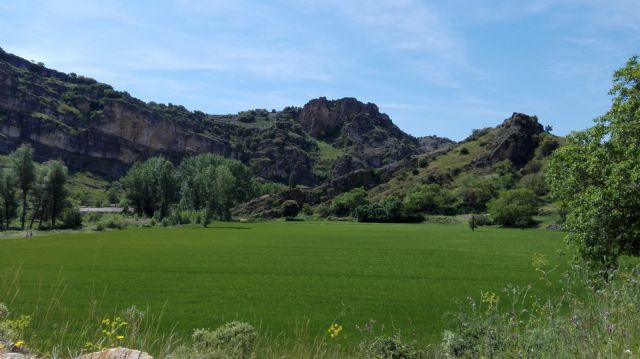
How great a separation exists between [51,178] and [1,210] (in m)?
9.29

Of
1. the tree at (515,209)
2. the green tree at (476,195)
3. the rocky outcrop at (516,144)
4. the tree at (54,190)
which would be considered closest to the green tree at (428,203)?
the green tree at (476,195)

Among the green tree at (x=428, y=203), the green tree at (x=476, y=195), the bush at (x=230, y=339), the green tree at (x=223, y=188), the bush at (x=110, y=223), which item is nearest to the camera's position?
the bush at (x=230, y=339)

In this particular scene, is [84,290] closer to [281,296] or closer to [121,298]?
[121,298]

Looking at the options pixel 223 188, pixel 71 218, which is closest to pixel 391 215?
pixel 223 188

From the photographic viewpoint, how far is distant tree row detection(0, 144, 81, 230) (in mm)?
84250

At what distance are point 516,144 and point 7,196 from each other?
448ft

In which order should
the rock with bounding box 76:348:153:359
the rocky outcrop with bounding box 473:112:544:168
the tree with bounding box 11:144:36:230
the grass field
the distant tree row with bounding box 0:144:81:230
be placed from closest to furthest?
1. the rock with bounding box 76:348:153:359
2. the grass field
3. the distant tree row with bounding box 0:144:81:230
4. the tree with bounding box 11:144:36:230
5. the rocky outcrop with bounding box 473:112:544:168

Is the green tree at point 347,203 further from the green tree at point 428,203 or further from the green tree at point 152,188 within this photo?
the green tree at point 152,188

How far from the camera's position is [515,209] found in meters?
90.9

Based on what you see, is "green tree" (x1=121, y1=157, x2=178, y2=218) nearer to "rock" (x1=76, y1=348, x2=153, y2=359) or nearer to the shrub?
the shrub

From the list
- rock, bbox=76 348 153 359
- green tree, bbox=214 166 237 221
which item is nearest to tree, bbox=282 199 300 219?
green tree, bbox=214 166 237 221

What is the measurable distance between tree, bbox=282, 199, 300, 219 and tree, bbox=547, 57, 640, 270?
126 meters

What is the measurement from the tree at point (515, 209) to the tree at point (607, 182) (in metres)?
74.8

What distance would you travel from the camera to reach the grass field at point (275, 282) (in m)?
16.5
